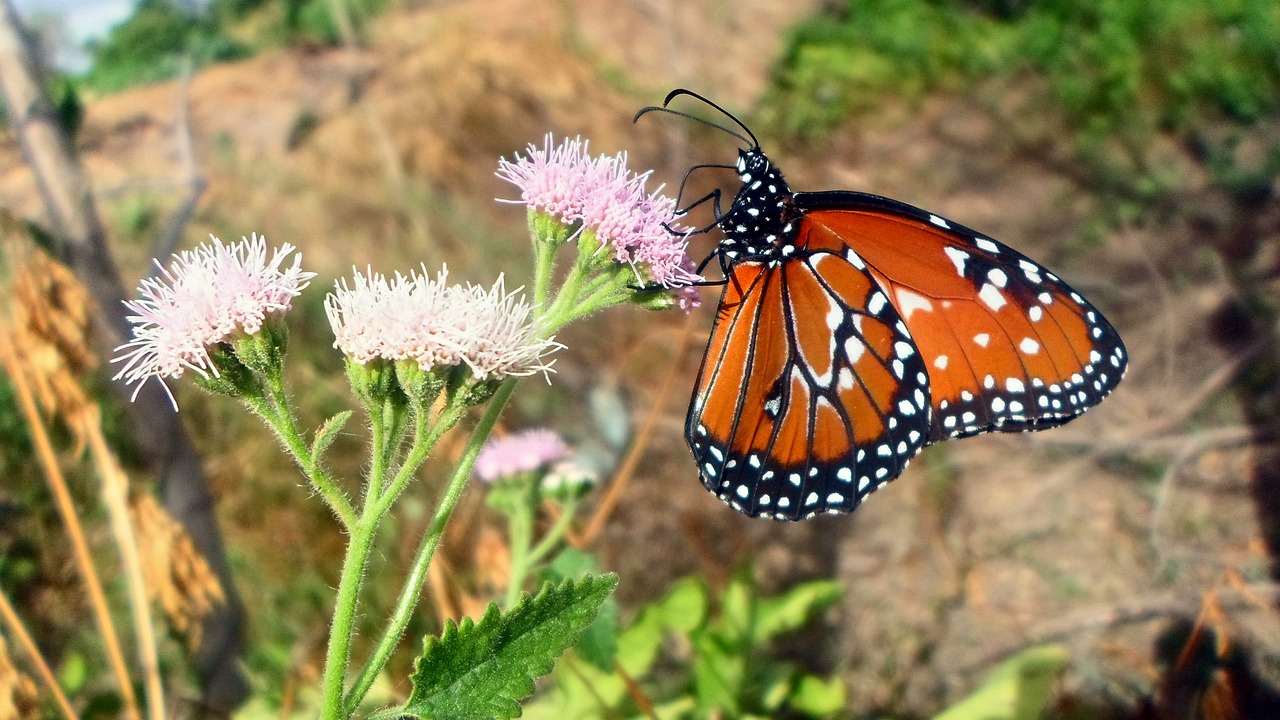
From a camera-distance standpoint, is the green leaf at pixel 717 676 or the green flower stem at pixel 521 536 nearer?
the green flower stem at pixel 521 536

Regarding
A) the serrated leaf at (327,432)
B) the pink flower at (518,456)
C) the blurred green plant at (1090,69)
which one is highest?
the blurred green plant at (1090,69)

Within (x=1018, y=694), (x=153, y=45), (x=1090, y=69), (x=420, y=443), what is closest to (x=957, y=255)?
(x=1018, y=694)

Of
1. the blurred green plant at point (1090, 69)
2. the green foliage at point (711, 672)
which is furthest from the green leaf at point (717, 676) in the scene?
the blurred green plant at point (1090, 69)

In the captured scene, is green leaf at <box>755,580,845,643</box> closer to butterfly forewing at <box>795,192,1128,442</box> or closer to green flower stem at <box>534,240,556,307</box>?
butterfly forewing at <box>795,192,1128,442</box>

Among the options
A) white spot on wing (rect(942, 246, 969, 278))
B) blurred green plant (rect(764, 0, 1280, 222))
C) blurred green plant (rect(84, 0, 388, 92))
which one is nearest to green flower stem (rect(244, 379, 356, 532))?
white spot on wing (rect(942, 246, 969, 278))

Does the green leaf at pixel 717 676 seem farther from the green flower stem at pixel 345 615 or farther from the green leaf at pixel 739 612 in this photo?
the green flower stem at pixel 345 615

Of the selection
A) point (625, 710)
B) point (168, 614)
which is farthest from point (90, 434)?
point (625, 710)

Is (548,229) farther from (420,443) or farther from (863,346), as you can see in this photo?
(863,346)
